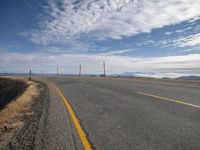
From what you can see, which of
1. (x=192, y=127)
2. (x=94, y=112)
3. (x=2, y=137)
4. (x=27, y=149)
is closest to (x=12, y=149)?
(x=27, y=149)

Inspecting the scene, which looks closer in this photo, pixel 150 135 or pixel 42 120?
pixel 150 135

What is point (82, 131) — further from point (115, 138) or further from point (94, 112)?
point (94, 112)

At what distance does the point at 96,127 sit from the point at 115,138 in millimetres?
823

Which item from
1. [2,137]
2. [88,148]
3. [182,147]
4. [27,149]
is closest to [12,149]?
[27,149]

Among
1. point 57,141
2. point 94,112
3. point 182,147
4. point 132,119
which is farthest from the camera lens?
Answer: point 94,112

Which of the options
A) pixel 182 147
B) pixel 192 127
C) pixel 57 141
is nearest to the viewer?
pixel 182 147

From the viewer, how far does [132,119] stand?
16.2ft

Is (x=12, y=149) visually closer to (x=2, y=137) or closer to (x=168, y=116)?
(x=2, y=137)

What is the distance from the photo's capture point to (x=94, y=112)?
582 centimetres

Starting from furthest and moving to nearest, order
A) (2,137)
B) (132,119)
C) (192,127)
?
(132,119), (192,127), (2,137)

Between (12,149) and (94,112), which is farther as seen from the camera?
(94,112)

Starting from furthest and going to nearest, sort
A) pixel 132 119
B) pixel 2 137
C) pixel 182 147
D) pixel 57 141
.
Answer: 1. pixel 132 119
2. pixel 2 137
3. pixel 57 141
4. pixel 182 147

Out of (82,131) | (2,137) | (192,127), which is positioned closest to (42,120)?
(2,137)

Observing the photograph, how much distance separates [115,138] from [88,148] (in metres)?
0.72
